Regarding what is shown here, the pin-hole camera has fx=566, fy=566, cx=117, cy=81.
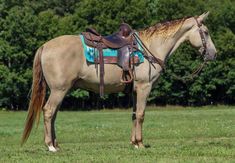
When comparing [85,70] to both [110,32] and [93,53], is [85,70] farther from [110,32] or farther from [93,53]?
[110,32]

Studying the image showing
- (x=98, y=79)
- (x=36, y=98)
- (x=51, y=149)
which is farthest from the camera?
(x=98, y=79)

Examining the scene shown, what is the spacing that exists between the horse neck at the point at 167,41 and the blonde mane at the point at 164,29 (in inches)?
2.2

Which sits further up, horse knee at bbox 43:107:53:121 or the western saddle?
the western saddle

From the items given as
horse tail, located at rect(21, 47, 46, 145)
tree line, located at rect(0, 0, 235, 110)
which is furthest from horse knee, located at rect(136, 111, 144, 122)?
tree line, located at rect(0, 0, 235, 110)

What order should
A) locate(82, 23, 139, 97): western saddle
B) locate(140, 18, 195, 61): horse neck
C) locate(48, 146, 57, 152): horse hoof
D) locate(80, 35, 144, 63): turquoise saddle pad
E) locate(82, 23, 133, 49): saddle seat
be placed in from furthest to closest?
1. locate(140, 18, 195, 61): horse neck
2. locate(82, 23, 133, 49): saddle seat
3. locate(82, 23, 139, 97): western saddle
4. locate(80, 35, 144, 63): turquoise saddle pad
5. locate(48, 146, 57, 152): horse hoof

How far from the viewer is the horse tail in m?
12.8

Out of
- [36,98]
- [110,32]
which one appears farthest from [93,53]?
[110,32]

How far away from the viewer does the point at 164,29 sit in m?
13.9

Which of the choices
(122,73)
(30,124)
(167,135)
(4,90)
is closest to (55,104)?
(30,124)

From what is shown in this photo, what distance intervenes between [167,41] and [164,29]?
0.31 meters

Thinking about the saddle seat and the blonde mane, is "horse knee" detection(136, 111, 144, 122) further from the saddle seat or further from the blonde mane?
the blonde mane

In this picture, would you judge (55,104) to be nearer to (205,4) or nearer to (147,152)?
(147,152)

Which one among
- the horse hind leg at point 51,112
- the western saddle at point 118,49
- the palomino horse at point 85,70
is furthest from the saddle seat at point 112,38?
the horse hind leg at point 51,112

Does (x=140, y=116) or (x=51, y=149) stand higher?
(x=140, y=116)
